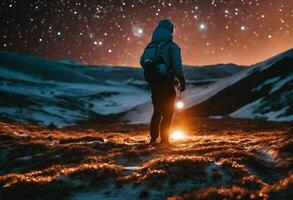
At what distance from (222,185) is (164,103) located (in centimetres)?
692

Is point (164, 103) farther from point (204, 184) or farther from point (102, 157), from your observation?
point (204, 184)

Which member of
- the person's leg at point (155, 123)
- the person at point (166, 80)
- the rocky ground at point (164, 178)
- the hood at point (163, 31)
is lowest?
the rocky ground at point (164, 178)

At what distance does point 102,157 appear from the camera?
14.5 metres

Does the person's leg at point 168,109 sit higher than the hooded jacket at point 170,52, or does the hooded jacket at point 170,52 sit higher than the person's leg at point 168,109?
the hooded jacket at point 170,52

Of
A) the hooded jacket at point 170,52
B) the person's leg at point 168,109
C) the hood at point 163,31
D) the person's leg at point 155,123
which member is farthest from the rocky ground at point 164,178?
the hood at point 163,31

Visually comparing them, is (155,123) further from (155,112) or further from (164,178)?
(164,178)

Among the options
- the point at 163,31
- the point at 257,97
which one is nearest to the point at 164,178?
the point at 163,31

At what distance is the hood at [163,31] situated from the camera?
53.3ft

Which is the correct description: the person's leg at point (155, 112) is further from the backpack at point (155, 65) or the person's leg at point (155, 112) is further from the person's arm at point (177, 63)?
the person's arm at point (177, 63)

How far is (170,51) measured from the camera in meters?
16.0

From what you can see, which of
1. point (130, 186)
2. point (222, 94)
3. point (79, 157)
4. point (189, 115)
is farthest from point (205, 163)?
point (222, 94)

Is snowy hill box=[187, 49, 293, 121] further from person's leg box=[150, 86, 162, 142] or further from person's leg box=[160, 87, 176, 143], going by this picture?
person's leg box=[160, 87, 176, 143]

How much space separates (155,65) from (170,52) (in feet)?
2.51


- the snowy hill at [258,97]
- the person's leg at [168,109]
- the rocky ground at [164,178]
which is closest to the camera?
the rocky ground at [164,178]
